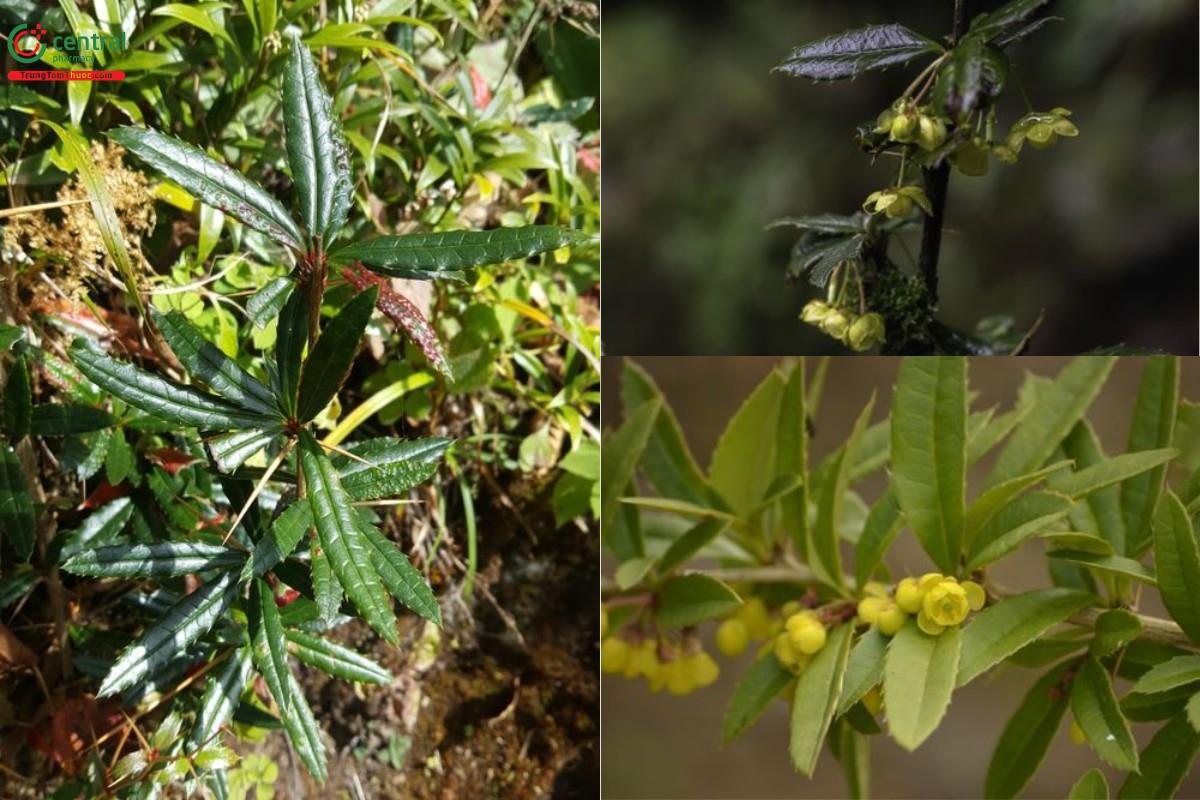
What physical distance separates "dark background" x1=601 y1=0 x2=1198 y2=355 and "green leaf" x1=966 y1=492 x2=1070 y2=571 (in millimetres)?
299

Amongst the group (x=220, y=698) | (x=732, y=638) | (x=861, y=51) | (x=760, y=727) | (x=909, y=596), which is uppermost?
(x=861, y=51)

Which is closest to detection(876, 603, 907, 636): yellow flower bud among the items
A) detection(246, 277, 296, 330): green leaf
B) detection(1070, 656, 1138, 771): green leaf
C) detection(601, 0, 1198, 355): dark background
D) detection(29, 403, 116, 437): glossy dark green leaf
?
detection(1070, 656, 1138, 771): green leaf

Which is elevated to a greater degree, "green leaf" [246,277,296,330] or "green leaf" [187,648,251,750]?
"green leaf" [246,277,296,330]

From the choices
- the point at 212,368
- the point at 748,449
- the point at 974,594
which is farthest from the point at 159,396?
the point at 974,594

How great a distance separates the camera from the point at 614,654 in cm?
73

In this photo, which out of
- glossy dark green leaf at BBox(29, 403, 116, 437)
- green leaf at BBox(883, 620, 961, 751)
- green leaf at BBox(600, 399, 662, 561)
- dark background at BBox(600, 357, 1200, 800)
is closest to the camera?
green leaf at BBox(883, 620, 961, 751)

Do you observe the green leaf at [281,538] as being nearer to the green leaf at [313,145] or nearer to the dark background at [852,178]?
the green leaf at [313,145]

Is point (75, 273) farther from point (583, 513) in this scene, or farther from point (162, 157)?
point (583, 513)

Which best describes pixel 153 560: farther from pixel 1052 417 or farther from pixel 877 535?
pixel 1052 417

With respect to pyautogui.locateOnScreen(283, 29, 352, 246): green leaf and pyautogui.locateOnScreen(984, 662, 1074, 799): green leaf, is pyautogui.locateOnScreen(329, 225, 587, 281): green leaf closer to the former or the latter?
pyautogui.locateOnScreen(283, 29, 352, 246): green leaf

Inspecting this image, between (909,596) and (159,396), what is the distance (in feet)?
1.63

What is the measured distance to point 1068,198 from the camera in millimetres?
957

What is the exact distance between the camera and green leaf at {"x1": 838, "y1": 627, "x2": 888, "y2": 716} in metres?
0.57

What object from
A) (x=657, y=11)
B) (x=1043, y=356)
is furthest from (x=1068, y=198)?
(x=657, y=11)
